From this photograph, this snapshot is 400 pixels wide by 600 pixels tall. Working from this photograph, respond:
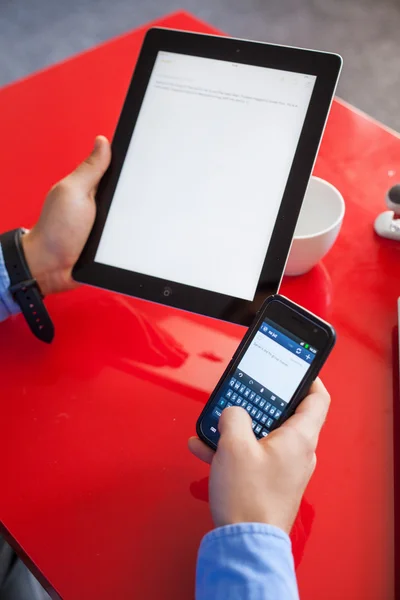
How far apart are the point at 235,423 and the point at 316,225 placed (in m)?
0.33

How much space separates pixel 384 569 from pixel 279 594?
14 cm

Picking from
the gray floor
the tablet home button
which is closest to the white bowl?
the tablet home button

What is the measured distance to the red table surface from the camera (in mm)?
538

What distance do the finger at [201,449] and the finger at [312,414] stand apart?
82mm

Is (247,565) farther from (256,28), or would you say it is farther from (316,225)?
(256,28)

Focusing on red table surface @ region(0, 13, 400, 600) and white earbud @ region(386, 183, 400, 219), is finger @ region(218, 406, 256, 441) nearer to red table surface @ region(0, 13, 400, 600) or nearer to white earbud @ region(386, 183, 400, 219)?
red table surface @ region(0, 13, 400, 600)

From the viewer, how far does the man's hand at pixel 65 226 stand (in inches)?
26.9

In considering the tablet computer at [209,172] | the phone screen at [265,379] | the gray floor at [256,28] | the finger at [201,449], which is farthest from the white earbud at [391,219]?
the gray floor at [256,28]

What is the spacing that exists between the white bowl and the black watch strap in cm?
31

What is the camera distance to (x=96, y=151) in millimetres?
683

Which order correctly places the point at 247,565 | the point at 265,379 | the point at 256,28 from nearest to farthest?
the point at 247,565, the point at 265,379, the point at 256,28

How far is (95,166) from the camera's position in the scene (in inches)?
26.7

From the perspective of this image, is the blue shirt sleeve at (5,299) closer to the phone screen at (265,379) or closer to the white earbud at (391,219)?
the phone screen at (265,379)

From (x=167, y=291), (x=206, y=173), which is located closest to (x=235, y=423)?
(x=167, y=291)
